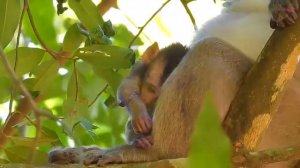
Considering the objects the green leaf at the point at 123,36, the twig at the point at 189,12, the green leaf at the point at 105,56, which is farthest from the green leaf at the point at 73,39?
the green leaf at the point at 123,36

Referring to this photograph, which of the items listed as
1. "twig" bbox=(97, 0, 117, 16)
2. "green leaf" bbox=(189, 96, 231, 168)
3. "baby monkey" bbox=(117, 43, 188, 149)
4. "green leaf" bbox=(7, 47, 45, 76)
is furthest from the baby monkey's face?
"green leaf" bbox=(189, 96, 231, 168)

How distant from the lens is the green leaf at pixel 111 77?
2311mm

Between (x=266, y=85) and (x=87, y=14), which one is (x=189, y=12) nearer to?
(x=87, y=14)

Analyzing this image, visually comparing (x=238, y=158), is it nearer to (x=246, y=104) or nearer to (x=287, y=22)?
(x=246, y=104)

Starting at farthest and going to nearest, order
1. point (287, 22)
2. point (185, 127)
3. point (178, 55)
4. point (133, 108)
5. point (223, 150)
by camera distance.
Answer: point (178, 55)
point (133, 108)
point (185, 127)
point (287, 22)
point (223, 150)

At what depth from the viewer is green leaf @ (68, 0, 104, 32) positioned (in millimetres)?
2133

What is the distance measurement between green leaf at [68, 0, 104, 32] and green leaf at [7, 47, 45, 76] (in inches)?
7.7

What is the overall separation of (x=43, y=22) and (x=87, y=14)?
75 centimetres

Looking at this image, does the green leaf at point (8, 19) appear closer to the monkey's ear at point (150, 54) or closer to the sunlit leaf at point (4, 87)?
the sunlit leaf at point (4, 87)

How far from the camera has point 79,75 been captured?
238cm

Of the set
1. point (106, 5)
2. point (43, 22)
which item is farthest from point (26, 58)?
point (43, 22)

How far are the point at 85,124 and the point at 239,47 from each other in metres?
0.61

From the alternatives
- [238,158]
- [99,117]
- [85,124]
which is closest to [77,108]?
[85,124]

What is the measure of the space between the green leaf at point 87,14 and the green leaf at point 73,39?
64 mm
